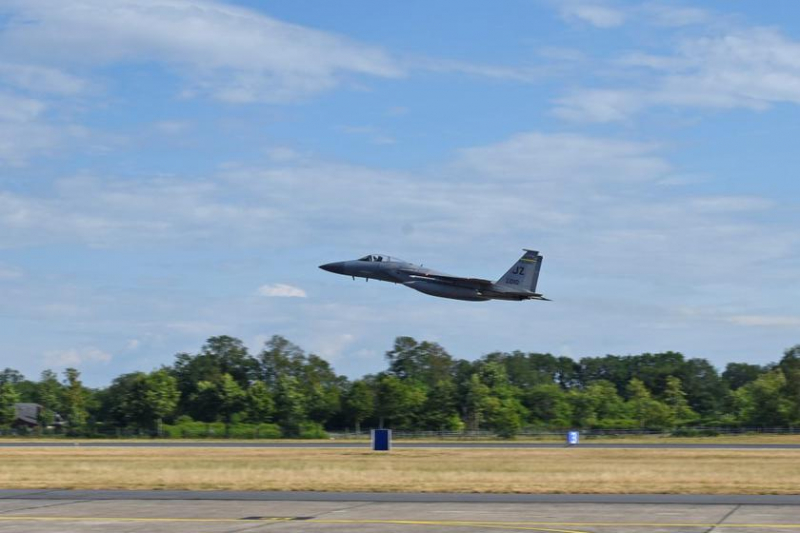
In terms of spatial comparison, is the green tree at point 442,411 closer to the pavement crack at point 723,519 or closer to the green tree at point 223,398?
the green tree at point 223,398

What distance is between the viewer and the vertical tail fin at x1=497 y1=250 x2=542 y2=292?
59000mm

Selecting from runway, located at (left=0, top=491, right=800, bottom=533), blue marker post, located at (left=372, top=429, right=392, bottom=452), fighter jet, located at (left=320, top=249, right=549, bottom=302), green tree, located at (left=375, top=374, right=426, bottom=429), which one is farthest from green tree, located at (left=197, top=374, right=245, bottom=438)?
runway, located at (left=0, top=491, right=800, bottom=533)

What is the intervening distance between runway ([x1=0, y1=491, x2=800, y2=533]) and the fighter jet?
23663 millimetres

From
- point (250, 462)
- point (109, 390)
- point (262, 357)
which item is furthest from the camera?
point (262, 357)

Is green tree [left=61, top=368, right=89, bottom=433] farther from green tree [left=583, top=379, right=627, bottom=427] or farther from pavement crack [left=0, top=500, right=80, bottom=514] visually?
pavement crack [left=0, top=500, right=80, bottom=514]

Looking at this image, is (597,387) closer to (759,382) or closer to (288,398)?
(759,382)

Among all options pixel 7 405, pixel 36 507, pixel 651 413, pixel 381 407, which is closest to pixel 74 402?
pixel 7 405

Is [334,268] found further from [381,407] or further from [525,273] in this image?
[381,407]

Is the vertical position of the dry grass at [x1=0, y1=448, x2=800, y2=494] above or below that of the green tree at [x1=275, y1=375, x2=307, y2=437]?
below

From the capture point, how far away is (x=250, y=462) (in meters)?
58.7

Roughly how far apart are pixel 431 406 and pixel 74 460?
230 feet

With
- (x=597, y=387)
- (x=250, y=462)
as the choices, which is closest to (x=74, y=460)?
(x=250, y=462)

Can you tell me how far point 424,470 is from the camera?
49312mm

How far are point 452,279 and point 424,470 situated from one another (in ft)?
38.7
